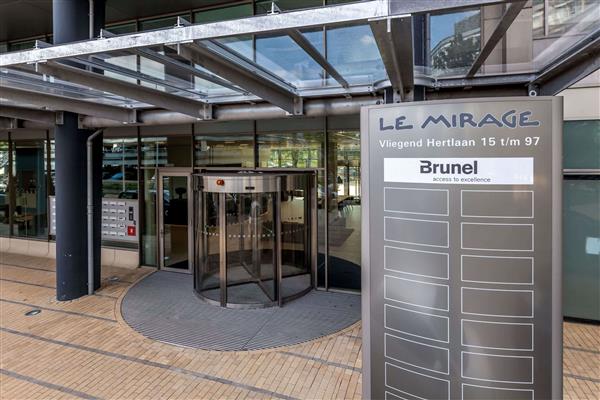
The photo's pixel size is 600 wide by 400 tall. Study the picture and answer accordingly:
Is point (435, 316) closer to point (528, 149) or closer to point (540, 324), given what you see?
point (540, 324)

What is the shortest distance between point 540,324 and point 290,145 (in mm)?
5395

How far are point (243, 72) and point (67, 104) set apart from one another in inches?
121

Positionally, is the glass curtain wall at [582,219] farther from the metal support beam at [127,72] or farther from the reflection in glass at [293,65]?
the metal support beam at [127,72]

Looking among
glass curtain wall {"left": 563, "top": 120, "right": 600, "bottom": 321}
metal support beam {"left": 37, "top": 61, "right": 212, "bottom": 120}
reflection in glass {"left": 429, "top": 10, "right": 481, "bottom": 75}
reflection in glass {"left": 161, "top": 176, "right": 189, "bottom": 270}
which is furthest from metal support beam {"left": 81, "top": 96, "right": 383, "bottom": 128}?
glass curtain wall {"left": 563, "top": 120, "right": 600, "bottom": 321}

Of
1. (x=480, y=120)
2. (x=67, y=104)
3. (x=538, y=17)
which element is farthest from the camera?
(x=67, y=104)

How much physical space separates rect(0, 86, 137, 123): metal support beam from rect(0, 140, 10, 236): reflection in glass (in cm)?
596

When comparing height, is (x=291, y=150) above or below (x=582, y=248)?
above

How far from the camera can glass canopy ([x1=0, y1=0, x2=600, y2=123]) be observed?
2.85m

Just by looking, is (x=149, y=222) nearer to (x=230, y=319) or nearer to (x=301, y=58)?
(x=230, y=319)

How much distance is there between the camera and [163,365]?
445 centimetres

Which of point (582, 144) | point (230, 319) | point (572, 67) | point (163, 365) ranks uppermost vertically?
point (572, 67)

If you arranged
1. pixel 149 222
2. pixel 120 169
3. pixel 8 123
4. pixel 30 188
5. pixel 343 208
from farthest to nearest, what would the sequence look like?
pixel 30 188 < pixel 120 169 < pixel 149 222 < pixel 8 123 < pixel 343 208

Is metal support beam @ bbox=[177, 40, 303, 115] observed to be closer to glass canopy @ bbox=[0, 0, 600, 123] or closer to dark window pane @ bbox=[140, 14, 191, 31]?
glass canopy @ bbox=[0, 0, 600, 123]

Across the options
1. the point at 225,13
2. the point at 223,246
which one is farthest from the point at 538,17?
the point at 223,246
